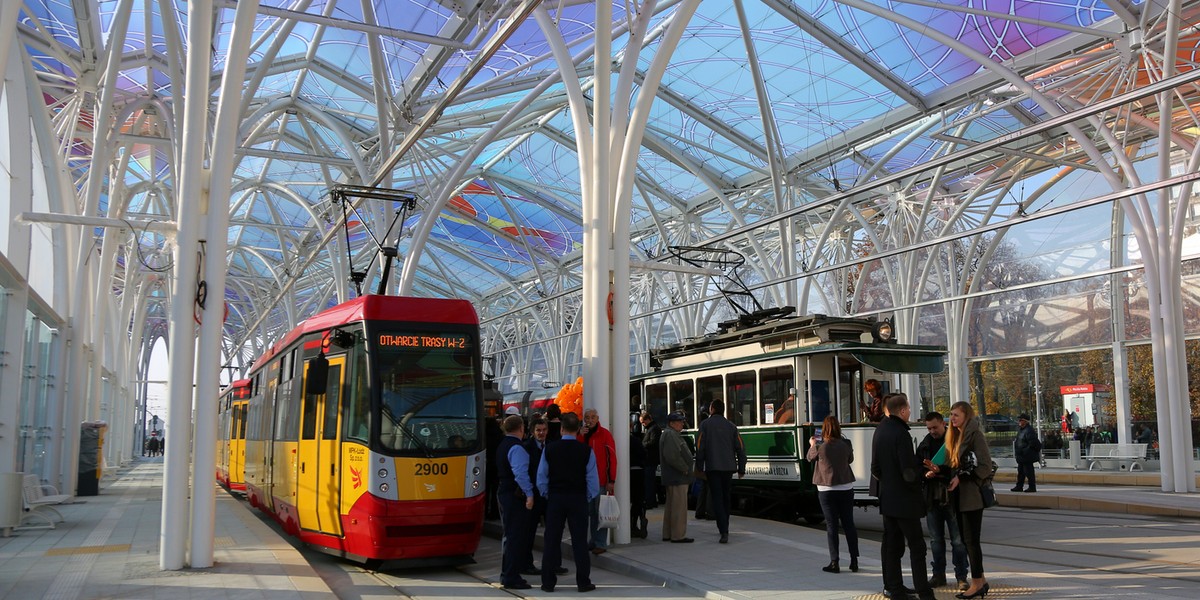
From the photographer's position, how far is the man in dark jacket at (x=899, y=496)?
773 centimetres

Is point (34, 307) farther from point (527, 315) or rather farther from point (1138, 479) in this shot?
point (527, 315)

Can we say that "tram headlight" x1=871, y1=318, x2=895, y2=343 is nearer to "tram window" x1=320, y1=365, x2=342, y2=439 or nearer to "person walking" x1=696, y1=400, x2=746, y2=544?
"person walking" x1=696, y1=400, x2=746, y2=544

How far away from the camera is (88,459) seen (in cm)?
2342

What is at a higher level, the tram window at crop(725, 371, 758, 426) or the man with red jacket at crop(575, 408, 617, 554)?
the tram window at crop(725, 371, 758, 426)

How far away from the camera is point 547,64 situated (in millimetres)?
27797

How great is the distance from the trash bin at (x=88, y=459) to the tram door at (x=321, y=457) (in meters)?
14.5

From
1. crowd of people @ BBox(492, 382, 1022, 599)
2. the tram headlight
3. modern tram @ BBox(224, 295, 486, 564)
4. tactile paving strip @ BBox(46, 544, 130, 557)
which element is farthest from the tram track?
tactile paving strip @ BBox(46, 544, 130, 557)

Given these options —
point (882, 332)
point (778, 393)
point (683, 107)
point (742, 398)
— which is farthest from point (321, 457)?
point (683, 107)

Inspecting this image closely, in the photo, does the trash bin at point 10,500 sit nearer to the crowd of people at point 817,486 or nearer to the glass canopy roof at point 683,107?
the glass canopy roof at point 683,107

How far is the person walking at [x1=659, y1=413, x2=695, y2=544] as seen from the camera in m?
11.9

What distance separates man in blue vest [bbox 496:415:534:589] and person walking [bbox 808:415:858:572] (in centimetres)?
295

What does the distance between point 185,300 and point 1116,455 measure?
27.0 meters

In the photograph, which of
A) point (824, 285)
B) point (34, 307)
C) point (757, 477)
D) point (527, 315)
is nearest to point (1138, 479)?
point (757, 477)

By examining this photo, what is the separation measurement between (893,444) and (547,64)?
21989 millimetres
